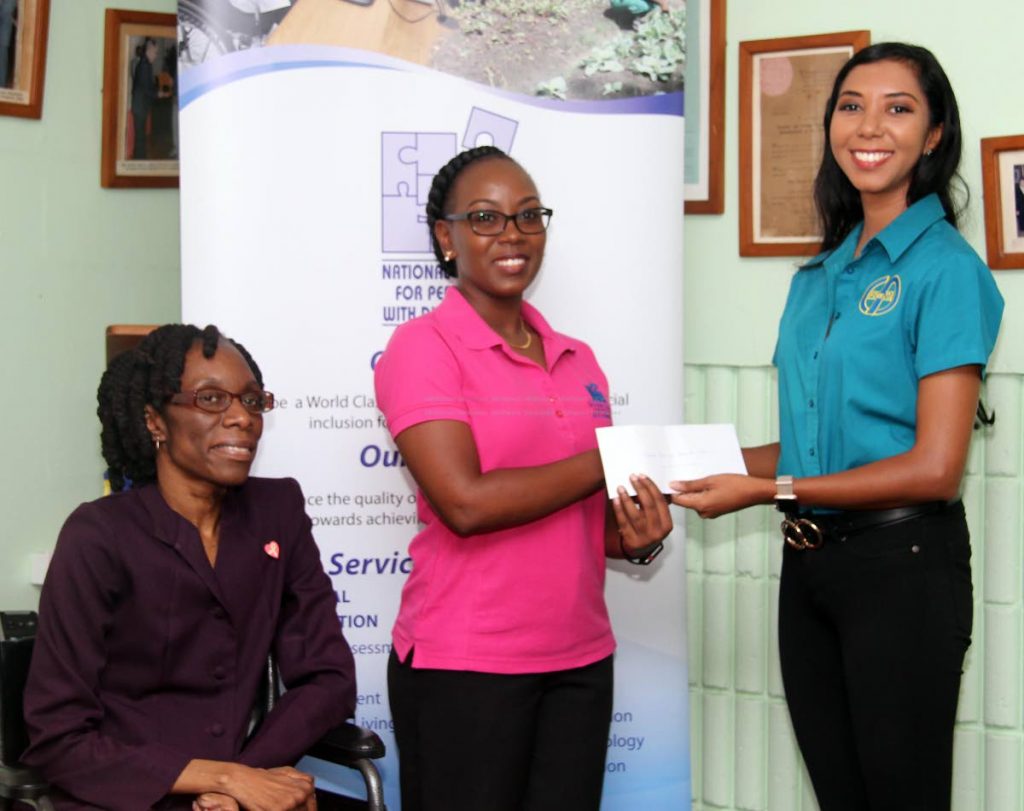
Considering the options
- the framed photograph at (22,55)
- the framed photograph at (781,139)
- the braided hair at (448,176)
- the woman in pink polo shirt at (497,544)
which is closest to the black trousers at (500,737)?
the woman in pink polo shirt at (497,544)

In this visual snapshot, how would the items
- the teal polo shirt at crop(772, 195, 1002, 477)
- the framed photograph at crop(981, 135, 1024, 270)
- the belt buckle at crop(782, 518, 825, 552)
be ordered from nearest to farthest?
the teal polo shirt at crop(772, 195, 1002, 477), the belt buckle at crop(782, 518, 825, 552), the framed photograph at crop(981, 135, 1024, 270)

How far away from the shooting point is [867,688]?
198 cm

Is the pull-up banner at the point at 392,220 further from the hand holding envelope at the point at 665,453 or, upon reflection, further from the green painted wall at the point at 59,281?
the green painted wall at the point at 59,281

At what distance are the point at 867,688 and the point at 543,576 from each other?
549 mm

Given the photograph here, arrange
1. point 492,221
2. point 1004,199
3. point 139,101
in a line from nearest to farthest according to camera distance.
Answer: point 492,221
point 1004,199
point 139,101

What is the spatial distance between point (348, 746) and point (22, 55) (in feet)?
7.13

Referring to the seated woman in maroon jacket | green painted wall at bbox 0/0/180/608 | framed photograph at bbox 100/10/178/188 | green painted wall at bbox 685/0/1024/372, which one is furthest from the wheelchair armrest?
framed photograph at bbox 100/10/178/188

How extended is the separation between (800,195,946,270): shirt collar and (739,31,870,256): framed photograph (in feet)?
3.07

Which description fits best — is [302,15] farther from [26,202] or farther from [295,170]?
[26,202]

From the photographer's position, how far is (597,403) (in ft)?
7.00

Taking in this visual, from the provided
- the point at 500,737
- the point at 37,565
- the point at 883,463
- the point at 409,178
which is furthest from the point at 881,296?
the point at 37,565

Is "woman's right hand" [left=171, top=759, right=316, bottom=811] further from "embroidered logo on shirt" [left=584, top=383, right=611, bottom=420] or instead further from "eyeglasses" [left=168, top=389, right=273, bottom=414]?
"embroidered logo on shirt" [left=584, top=383, right=611, bottom=420]

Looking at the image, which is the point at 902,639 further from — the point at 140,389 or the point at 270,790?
the point at 140,389

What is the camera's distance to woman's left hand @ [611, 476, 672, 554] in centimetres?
200
